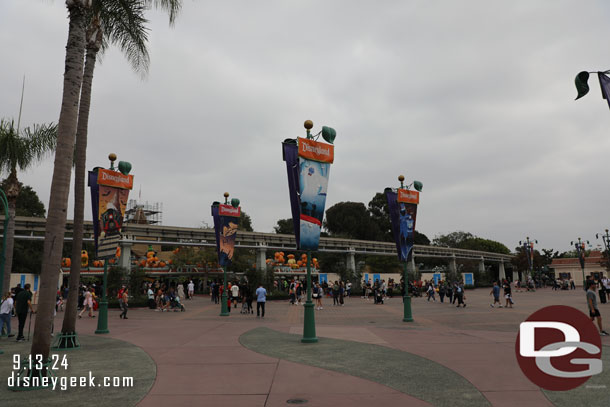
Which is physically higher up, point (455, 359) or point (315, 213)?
point (315, 213)

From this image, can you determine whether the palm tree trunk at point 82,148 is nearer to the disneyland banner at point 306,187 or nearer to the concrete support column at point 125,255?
the disneyland banner at point 306,187

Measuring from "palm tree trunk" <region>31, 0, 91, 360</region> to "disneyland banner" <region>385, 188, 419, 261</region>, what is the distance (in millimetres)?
12924

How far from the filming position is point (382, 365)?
811 cm

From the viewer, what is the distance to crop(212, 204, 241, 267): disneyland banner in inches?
851

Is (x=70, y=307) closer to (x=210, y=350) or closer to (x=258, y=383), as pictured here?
(x=210, y=350)

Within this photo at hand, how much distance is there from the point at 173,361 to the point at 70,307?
480 centimetres

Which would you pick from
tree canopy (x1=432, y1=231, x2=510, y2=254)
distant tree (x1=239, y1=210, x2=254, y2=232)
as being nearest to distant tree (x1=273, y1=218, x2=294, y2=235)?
distant tree (x1=239, y1=210, x2=254, y2=232)

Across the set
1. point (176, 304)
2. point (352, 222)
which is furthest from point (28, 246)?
point (352, 222)

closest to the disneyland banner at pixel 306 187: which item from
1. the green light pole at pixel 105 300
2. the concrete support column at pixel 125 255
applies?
the green light pole at pixel 105 300

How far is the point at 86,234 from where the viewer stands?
1451 inches

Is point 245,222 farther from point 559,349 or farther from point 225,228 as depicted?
point 559,349

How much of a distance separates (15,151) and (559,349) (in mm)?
20665

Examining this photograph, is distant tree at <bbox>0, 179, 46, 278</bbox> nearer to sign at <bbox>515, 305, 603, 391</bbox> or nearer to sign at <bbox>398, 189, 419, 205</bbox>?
sign at <bbox>398, 189, 419, 205</bbox>

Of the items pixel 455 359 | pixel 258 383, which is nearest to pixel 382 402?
pixel 258 383
